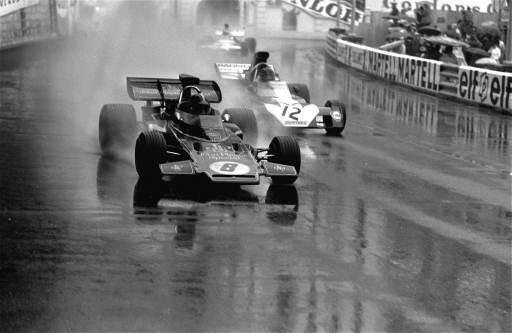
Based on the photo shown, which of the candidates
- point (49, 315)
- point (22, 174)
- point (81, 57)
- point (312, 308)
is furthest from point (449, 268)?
point (81, 57)

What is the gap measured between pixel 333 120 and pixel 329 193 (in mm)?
6819

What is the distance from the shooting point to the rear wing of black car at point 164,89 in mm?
16219

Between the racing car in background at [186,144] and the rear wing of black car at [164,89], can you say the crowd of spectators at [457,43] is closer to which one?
the rear wing of black car at [164,89]

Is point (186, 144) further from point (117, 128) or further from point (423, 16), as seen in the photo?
point (423, 16)

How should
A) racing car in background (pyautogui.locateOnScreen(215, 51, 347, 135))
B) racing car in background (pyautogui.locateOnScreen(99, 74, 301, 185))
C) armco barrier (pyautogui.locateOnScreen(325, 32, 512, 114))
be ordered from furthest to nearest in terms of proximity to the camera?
1. armco barrier (pyautogui.locateOnScreen(325, 32, 512, 114))
2. racing car in background (pyautogui.locateOnScreen(215, 51, 347, 135))
3. racing car in background (pyautogui.locateOnScreen(99, 74, 301, 185))

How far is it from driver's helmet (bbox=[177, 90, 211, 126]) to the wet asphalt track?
1104mm

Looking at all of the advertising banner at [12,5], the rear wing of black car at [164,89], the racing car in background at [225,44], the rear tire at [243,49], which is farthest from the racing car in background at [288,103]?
the racing car in background at [225,44]

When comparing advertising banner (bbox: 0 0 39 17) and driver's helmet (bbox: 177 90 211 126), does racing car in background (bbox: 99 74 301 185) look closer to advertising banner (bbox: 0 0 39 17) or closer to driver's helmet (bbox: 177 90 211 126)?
driver's helmet (bbox: 177 90 211 126)

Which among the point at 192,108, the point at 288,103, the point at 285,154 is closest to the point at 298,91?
the point at 288,103

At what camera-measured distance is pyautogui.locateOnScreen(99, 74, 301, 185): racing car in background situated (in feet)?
42.6

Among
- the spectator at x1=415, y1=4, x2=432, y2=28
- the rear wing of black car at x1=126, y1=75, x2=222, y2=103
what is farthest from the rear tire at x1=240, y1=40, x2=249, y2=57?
the rear wing of black car at x1=126, y1=75, x2=222, y2=103

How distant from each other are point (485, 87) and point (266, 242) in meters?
19.0

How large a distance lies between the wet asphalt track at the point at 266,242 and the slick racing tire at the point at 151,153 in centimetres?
33

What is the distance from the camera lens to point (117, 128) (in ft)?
52.0
